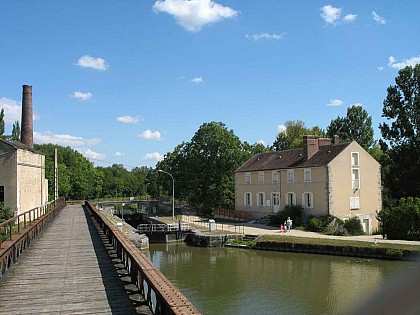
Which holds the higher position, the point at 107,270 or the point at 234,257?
the point at 107,270

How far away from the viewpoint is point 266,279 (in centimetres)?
2512

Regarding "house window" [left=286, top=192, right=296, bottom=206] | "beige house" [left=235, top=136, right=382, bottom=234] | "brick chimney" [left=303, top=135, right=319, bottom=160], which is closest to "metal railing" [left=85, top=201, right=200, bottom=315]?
"beige house" [left=235, top=136, right=382, bottom=234]

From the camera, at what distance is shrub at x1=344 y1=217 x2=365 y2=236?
39.3 meters

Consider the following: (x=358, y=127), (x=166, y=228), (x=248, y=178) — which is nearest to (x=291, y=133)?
(x=358, y=127)

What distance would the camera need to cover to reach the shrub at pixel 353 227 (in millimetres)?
39344

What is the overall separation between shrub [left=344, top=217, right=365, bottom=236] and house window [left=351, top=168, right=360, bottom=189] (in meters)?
4.17

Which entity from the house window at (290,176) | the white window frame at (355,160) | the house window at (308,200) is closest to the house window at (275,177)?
the house window at (290,176)

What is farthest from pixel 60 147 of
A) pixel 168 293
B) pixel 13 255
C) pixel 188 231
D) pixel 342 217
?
pixel 168 293

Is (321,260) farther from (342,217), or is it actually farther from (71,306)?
(71,306)

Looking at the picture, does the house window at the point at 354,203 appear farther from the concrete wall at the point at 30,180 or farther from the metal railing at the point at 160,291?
the metal railing at the point at 160,291

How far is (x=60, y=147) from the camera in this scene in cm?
10950

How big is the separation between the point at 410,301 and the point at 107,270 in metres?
11.5

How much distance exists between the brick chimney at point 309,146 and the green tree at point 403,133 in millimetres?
9164

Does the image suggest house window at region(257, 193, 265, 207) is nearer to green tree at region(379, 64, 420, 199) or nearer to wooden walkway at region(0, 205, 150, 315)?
green tree at region(379, 64, 420, 199)
